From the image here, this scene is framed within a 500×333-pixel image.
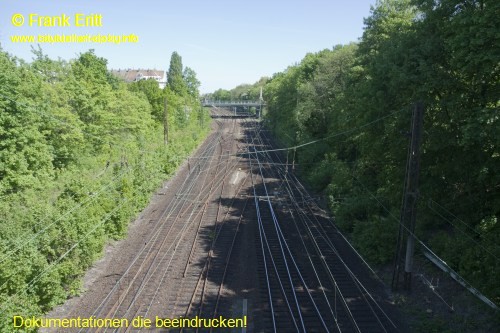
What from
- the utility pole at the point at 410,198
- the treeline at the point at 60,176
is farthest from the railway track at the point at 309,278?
the treeline at the point at 60,176

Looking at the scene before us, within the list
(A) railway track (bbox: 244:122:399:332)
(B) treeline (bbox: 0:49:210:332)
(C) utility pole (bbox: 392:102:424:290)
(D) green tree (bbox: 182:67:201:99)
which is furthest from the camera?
(D) green tree (bbox: 182:67:201:99)

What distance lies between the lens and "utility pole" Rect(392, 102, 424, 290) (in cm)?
1434

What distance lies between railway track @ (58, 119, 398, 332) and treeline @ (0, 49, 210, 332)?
6.93ft

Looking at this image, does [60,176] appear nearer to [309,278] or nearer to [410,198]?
[309,278]

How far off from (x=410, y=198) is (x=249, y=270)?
8457 mm

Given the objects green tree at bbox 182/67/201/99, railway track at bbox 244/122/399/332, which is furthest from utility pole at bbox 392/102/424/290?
green tree at bbox 182/67/201/99

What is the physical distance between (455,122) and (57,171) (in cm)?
2256

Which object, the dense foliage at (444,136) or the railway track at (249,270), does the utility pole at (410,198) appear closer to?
the dense foliage at (444,136)

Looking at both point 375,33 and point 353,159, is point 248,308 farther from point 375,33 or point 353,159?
point 375,33

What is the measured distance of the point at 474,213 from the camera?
15758 millimetres

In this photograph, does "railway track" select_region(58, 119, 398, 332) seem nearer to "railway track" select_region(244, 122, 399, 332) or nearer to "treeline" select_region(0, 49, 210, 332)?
"railway track" select_region(244, 122, 399, 332)

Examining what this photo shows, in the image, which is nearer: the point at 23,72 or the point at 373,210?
→ the point at 373,210

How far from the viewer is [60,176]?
24.2m

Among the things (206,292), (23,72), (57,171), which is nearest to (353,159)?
(206,292)
